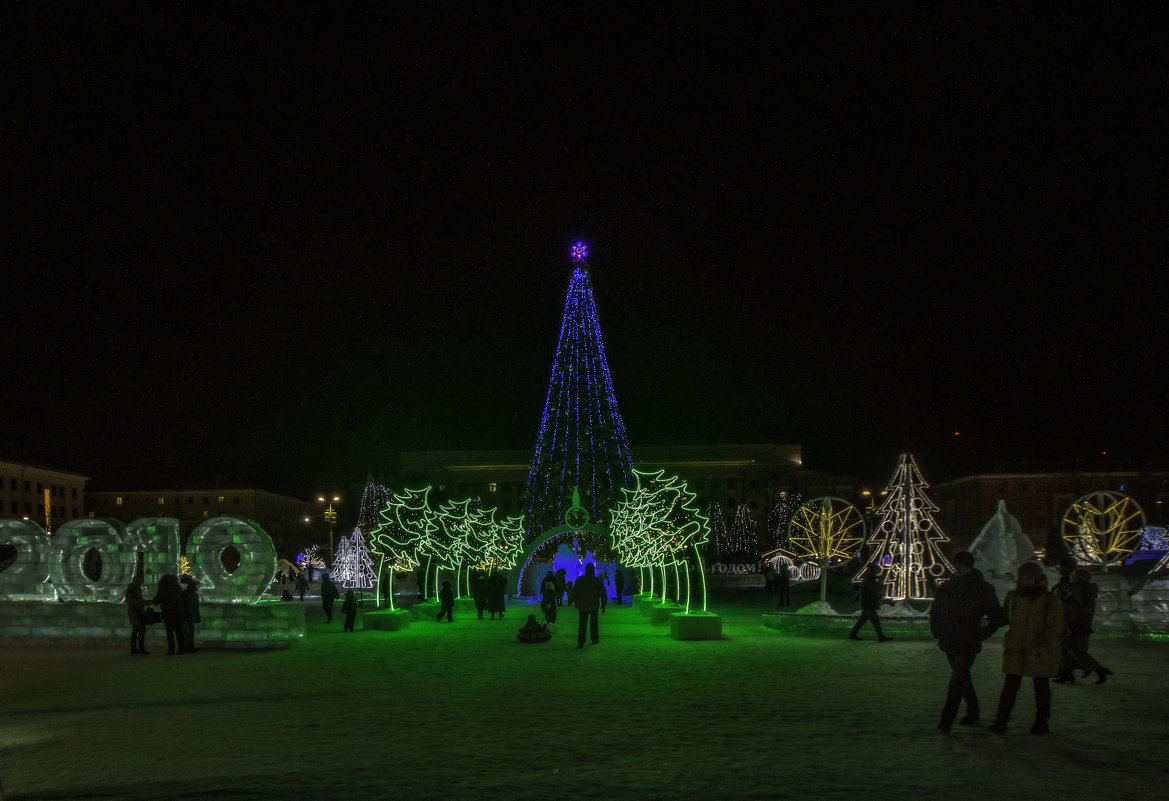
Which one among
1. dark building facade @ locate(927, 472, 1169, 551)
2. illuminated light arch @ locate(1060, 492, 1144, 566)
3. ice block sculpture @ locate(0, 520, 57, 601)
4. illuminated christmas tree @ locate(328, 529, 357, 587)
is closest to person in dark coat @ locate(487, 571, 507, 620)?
ice block sculpture @ locate(0, 520, 57, 601)

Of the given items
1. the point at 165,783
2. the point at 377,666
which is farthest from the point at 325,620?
the point at 165,783

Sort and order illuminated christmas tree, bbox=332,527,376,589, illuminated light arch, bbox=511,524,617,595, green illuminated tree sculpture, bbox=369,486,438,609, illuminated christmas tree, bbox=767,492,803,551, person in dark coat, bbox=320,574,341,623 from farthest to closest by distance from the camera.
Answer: illuminated christmas tree, bbox=767,492,803,551
illuminated christmas tree, bbox=332,527,376,589
illuminated light arch, bbox=511,524,617,595
green illuminated tree sculpture, bbox=369,486,438,609
person in dark coat, bbox=320,574,341,623

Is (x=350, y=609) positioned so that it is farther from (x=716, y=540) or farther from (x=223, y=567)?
(x=716, y=540)

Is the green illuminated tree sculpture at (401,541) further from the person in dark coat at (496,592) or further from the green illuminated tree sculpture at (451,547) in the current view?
the person in dark coat at (496,592)

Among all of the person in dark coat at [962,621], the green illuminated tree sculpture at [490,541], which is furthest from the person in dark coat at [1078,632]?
the green illuminated tree sculpture at [490,541]

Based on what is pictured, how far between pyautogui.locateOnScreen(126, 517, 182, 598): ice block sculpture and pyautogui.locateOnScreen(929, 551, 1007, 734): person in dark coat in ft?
46.6

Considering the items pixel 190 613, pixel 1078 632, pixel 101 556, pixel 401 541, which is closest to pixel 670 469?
pixel 401 541

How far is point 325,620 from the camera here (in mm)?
29203

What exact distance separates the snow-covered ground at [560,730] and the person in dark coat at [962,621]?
403 mm

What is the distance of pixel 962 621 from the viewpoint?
31.2 feet

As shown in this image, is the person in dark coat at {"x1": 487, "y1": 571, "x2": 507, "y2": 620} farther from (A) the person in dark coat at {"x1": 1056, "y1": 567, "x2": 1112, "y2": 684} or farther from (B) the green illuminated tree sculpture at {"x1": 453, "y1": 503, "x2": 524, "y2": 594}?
(A) the person in dark coat at {"x1": 1056, "y1": 567, "x2": 1112, "y2": 684}

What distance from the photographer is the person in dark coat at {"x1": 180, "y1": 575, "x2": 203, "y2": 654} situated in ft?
59.0

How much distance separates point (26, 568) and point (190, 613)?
4.93m

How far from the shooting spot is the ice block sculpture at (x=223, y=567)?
772 inches
